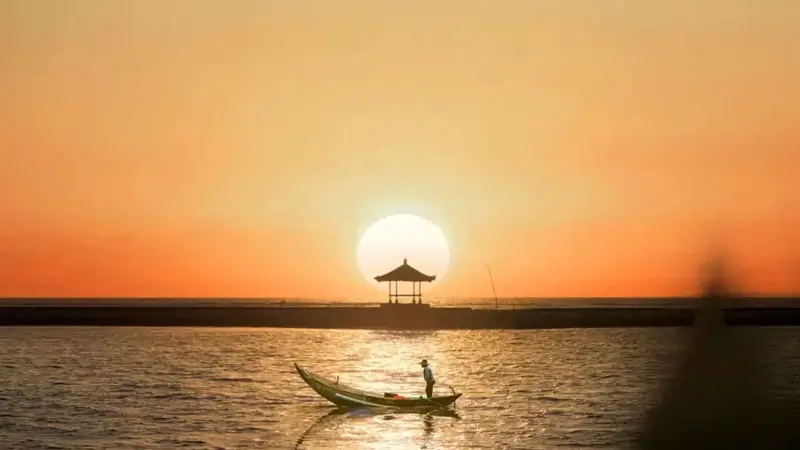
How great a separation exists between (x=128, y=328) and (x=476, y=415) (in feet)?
316

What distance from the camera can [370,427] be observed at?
41656 millimetres

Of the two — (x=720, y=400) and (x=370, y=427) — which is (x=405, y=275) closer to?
(x=370, y=427)

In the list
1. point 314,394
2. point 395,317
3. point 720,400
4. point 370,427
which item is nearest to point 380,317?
point 395,317

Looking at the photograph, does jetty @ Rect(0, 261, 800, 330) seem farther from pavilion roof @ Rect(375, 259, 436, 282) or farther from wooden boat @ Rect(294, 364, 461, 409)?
wooden boat @ Rect(294, 364, 461, 409)

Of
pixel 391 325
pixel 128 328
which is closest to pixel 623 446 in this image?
pixel 391 325

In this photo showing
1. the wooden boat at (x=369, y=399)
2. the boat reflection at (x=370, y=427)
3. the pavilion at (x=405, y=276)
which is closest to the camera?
the boat reflection at (x=370, y=427)

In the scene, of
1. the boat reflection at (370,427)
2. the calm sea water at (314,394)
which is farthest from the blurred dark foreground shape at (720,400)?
the boat reflection at (370,427)

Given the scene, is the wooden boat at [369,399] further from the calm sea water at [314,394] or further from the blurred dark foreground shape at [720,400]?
the blurred dark foreground shape at [720,400]

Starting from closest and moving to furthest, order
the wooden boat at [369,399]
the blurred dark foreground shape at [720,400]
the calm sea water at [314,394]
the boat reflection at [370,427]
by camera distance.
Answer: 1. the blurred dark foreground shape at [720,400]
2. the boat reflection at [370,427]
3. the calm sea water at [314,394]
4. the wooden boat at [369,399]

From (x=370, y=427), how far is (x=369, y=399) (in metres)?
4.24

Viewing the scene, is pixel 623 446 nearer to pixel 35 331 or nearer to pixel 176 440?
pixel 176 440

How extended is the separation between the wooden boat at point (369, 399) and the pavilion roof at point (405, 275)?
4823 cm

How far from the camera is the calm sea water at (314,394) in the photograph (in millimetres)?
37750

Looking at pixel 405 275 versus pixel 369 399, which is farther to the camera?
pixel 405 275
